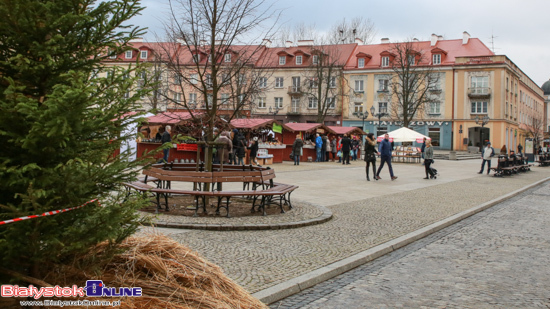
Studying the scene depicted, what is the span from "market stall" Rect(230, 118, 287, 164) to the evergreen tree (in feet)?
77.5

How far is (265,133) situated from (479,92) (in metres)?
39.0

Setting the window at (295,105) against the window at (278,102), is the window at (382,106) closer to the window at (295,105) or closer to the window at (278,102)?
the window at (295,105)

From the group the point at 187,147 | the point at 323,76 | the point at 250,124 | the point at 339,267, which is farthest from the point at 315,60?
the point at 339,267

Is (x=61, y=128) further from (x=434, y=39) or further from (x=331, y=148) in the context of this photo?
(x=434, y=39)

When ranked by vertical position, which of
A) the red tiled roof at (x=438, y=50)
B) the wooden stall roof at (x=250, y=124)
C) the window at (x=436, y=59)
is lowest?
the wooden stall roof at (x=250, y=124)

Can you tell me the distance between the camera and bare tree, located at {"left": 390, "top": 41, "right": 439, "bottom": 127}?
53.9 meters

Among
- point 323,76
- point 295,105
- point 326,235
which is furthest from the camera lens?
point 295,105

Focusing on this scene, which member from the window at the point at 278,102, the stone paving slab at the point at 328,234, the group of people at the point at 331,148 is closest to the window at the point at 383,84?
the window at the point at 278,102

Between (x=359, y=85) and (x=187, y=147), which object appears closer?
(x=187, y=147)

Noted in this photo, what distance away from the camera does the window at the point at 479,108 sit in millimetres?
59250

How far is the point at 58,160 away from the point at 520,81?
75.3m

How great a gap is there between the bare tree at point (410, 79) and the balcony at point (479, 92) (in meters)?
3.97

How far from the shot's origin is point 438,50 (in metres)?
60.5

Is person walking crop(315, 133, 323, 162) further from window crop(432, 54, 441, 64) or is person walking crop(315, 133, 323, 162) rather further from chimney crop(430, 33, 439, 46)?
chimney crop(430, 33, 439, 46)
